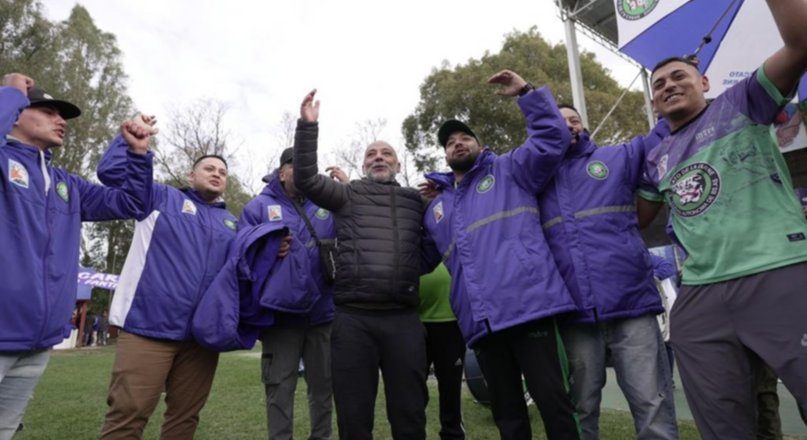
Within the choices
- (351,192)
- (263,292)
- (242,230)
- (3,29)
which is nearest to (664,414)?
(351,192)

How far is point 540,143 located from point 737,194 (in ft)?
3.23

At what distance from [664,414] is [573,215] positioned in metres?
1.08

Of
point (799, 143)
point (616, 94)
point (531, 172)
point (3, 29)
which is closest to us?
point (531, 172)

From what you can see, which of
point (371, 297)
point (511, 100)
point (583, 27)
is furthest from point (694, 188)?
point (511, 100)

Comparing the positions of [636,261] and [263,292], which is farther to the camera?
[263,292]

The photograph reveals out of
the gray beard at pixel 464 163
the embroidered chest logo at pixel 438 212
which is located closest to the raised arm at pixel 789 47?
the gray beard at pixel 464 163

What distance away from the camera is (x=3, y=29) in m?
19.7

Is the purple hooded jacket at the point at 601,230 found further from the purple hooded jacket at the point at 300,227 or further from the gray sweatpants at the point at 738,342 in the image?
the purple hooded jacket at the point at 300,227

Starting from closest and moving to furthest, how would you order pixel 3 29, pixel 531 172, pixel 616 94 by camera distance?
pixel 531 172
pixel 616 94
pixel 3 29

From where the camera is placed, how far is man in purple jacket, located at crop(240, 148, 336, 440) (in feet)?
10.8

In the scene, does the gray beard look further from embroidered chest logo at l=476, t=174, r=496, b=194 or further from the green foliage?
the green foliage

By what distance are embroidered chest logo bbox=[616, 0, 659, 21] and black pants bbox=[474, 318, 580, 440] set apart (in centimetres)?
657

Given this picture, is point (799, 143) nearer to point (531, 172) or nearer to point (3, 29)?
point (531, 172)

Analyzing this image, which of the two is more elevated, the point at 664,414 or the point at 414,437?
the point at 664,414
